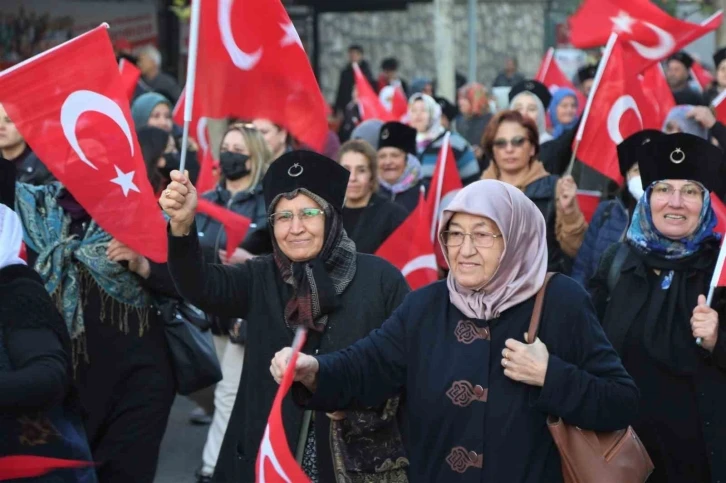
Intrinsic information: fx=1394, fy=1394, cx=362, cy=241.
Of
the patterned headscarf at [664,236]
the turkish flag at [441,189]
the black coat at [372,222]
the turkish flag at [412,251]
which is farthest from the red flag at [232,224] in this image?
the patterned headscarf at [664,236]

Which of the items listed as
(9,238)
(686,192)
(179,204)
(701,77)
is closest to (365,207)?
(686,192)

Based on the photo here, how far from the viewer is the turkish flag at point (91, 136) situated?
213 inches

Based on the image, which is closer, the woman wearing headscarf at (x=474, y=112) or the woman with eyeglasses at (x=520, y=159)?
the woman with eyeglasses at (x=520, y=159)

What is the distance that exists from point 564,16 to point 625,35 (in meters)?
20.5

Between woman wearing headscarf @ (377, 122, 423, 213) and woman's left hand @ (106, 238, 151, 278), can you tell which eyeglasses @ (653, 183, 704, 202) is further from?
woman wearing headscarf @ (377, 122, 423, 213)

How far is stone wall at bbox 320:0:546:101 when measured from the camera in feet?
97.8

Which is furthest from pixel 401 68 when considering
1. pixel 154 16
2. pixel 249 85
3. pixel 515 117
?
pixel 249 85

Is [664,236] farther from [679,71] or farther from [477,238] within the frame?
[679,71]

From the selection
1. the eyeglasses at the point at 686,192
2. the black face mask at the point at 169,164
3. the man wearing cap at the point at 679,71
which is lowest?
the black face mask at the point at 169,164

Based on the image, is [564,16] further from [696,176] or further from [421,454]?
[421,454]

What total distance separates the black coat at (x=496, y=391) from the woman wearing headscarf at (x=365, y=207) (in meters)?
3.24

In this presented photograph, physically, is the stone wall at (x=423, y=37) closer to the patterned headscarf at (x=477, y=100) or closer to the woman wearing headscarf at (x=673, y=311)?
the patterned headscarf at (x=477, y=100)

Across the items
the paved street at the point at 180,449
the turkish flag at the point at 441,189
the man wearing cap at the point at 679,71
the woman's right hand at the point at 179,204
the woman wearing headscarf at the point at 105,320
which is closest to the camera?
the woman's right hand at the point at 179,204

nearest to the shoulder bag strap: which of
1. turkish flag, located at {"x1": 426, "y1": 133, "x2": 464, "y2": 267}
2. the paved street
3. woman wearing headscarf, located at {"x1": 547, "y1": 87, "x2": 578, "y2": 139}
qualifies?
turkish flag, located at {"x1": 426, "y1": 133, "x2": 464, "y2": 267}
